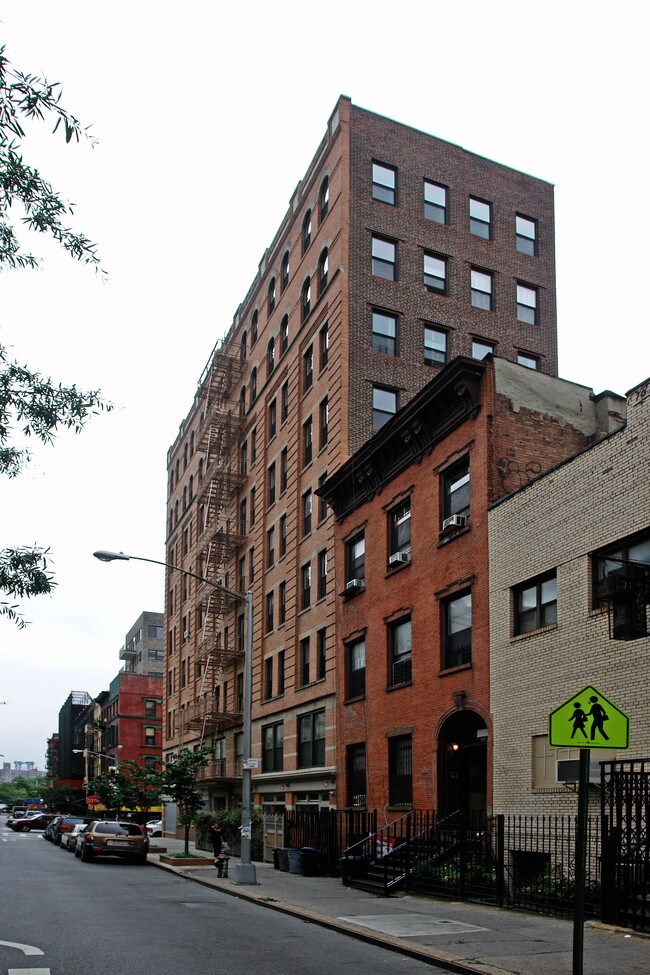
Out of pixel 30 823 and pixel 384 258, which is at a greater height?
pixel 384 258

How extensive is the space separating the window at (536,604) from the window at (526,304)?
19773mm

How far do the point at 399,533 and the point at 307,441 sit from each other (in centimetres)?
1007

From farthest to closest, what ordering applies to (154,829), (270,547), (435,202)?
(154,829) → (270,547) → (435,202)

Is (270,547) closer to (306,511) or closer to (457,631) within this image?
(306,511)

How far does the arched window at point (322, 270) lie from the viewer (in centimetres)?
3622

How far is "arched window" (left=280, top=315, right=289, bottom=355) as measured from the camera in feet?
134

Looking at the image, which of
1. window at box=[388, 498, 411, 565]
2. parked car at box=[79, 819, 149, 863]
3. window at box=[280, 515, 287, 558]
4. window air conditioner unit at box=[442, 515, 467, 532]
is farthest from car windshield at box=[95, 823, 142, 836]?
window air conditioner unit at box=[442, 515, 467, 532]

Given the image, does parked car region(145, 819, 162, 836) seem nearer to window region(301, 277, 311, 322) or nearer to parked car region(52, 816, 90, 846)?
parked car region(52, 816, 90, 846)

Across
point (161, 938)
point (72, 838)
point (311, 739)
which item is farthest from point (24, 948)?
point (72, 838)

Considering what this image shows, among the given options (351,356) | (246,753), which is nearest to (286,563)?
(351,356)

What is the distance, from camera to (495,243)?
127 ft

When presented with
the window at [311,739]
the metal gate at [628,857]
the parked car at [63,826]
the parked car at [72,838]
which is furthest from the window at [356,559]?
the parked car at [63,826]

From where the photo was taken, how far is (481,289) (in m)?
37.8

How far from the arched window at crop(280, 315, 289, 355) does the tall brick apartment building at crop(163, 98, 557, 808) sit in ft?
0.35
